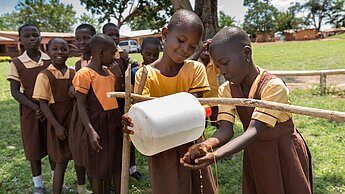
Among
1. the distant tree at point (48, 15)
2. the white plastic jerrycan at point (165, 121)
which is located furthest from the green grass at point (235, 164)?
the distant tree at point (48, 15)

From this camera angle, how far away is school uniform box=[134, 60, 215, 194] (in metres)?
1.79

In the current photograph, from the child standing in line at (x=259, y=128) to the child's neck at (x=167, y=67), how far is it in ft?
0.93

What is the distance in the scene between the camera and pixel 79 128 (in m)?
2.58

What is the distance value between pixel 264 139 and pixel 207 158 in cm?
45

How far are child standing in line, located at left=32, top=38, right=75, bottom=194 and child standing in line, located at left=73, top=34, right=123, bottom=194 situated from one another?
43 centimetres

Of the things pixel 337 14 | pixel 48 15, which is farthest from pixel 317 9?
pixel 48 15

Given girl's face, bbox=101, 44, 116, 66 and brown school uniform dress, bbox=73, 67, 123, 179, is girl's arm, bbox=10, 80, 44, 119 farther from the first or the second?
girl's face, bbox=101, 44, 116, 66

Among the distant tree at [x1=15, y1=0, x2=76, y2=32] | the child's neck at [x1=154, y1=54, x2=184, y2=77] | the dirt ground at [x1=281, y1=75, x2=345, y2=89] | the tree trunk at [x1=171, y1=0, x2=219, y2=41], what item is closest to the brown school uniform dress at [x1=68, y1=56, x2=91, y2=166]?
the child's neck at [x1=154, y1=54, x2=184, y2=77]

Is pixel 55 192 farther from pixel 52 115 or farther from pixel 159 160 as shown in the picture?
pixel 159 160

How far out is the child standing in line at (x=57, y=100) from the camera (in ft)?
9.04

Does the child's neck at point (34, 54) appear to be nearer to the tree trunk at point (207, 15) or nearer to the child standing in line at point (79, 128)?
the child standing in line at point (79, 128)

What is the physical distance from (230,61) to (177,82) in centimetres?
36

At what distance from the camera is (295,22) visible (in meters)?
60.5

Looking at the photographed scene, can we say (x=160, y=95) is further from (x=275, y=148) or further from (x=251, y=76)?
(x=275, y=148)
